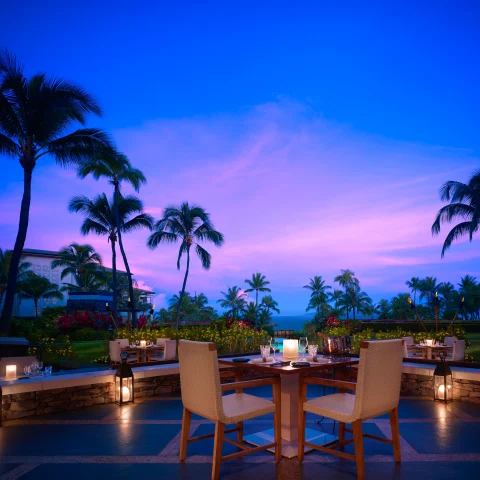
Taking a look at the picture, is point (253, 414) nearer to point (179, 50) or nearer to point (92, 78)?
point (179, 50)

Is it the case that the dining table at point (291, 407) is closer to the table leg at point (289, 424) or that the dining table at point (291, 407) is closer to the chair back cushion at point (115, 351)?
the table leg at point (289, 424)

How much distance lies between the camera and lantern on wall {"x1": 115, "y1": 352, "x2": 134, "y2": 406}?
5484 mm

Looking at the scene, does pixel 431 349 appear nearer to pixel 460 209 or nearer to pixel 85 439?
pixel 85 439

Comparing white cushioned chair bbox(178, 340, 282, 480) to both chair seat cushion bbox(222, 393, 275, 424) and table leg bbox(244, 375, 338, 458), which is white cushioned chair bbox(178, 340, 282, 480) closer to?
chair seat cushion bbox(222, 393, 275, 424)

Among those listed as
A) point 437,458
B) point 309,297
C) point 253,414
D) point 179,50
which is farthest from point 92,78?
point 309,297

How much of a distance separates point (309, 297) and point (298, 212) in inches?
1112

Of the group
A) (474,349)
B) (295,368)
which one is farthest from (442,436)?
(474,349)

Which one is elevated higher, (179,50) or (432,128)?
(179,50)

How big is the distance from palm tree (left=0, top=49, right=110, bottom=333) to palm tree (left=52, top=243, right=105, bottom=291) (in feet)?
73.5

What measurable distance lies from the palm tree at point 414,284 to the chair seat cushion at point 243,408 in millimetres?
55676

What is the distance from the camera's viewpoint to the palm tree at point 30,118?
10258mm

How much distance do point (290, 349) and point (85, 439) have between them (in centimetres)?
220

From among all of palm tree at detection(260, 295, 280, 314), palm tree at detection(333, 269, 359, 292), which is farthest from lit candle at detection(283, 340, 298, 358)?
palm tree at detection(333, 269, 359, 292)

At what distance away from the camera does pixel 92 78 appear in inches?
483
